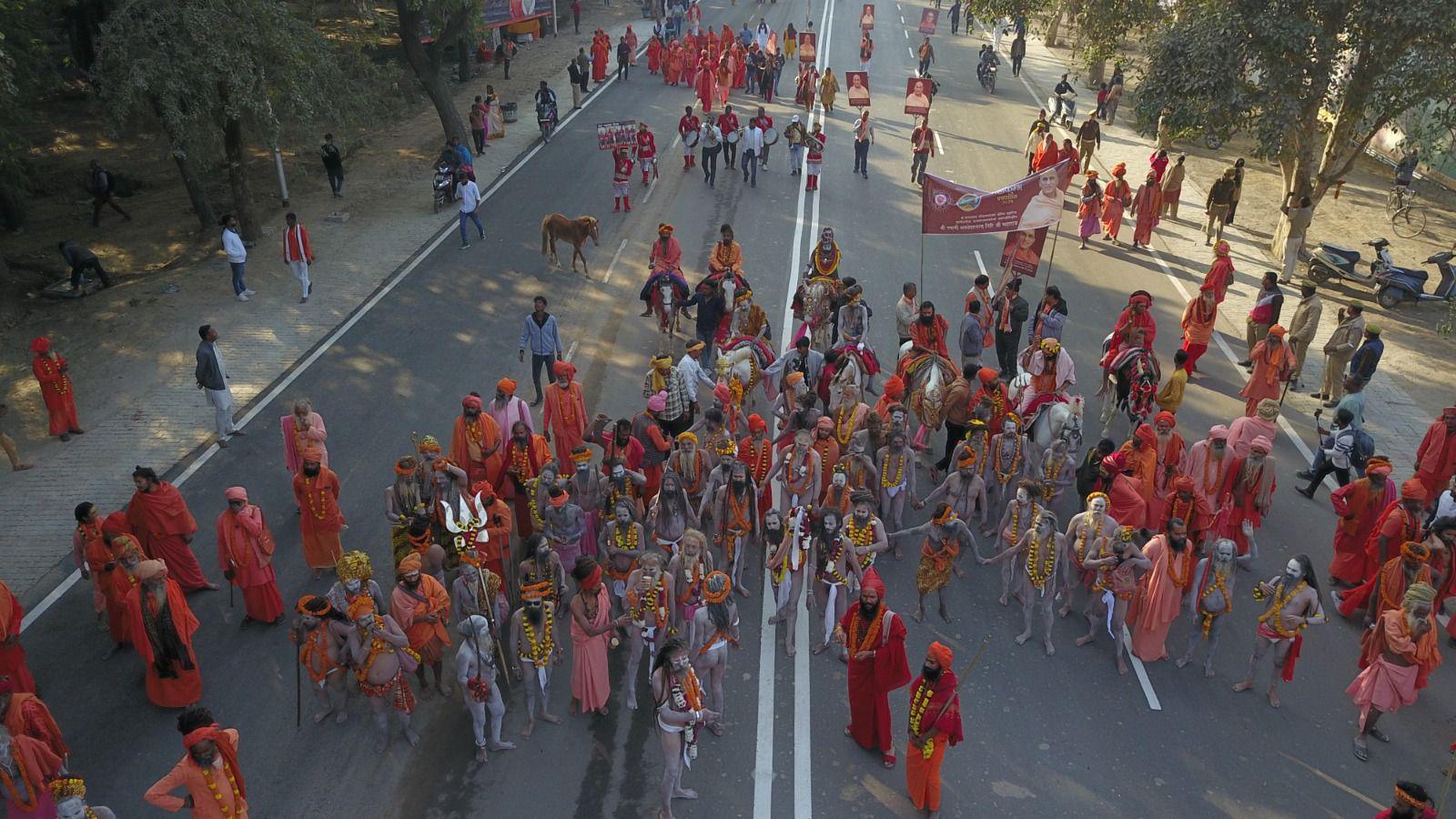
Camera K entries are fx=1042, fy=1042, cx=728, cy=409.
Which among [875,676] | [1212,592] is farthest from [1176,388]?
[875,676]

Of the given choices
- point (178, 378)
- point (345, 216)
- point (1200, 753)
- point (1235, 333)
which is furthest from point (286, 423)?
point (1235, 333)

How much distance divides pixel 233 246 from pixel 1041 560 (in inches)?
587

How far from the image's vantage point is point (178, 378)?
16.5 m

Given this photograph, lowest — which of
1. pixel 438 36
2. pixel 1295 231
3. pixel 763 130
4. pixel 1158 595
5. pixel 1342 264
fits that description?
pixel 1158 595

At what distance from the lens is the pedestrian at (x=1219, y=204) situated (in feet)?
71.5

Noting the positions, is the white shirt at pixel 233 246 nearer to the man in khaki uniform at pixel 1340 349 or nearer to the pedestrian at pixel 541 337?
the pedestrian at pixel 541 337

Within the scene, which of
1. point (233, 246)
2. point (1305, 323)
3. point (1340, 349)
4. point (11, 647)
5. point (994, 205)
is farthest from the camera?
point (233, 246)

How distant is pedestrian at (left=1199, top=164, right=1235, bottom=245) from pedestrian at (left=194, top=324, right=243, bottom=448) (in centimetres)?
1911

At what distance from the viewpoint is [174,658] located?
9609 mm

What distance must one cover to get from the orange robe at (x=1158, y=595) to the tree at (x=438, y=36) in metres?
20.5

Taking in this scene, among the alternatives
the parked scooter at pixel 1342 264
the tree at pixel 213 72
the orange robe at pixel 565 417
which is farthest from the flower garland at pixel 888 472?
the tree at pixel 213 72

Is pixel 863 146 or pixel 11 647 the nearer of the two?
pixel 11 647

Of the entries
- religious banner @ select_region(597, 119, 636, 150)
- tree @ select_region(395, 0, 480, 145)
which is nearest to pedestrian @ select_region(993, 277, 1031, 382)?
religious banner @ select_region(597, 119, 636, 150)

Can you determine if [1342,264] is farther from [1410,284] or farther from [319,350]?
[319,350]
